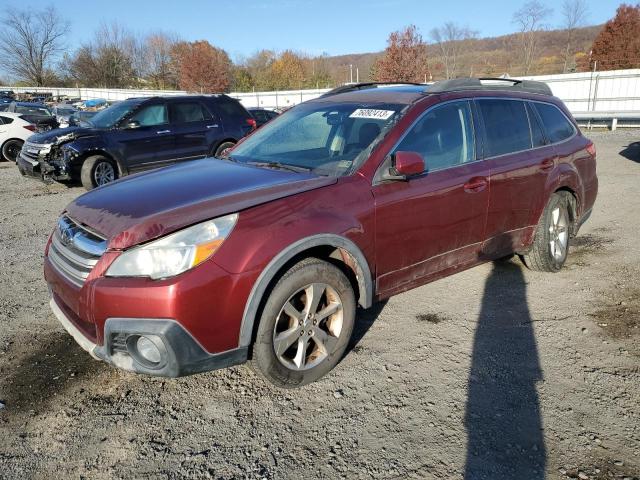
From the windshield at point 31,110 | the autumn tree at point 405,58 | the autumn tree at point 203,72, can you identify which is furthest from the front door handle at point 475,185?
the autumn tree at point 203,72

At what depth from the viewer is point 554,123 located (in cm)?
485

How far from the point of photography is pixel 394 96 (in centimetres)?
378

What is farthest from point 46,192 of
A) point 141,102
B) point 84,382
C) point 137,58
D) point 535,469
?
point 137,58

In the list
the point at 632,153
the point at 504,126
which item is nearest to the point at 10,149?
the point at 504,126

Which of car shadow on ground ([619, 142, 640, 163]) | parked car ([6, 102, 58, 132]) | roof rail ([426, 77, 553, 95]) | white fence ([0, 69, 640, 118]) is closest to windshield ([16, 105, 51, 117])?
parked car ([6, 102, 58, 132])

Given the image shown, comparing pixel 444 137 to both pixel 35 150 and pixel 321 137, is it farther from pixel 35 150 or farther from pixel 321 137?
pixel 35 150

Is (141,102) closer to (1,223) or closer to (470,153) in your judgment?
(1,223)

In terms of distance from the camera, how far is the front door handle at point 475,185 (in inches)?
148

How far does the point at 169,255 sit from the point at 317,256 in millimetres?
962

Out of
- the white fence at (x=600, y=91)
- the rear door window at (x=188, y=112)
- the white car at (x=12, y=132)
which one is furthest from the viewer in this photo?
the white fence at (x=600, y=91)

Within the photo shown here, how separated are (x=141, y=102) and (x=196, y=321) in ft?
26.7

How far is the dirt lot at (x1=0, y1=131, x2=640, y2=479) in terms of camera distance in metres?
2.44

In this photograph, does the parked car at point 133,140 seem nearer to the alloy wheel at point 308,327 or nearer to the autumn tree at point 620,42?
the alloy wheel at point 308,327

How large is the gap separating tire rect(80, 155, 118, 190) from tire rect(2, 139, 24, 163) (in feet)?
24.7
